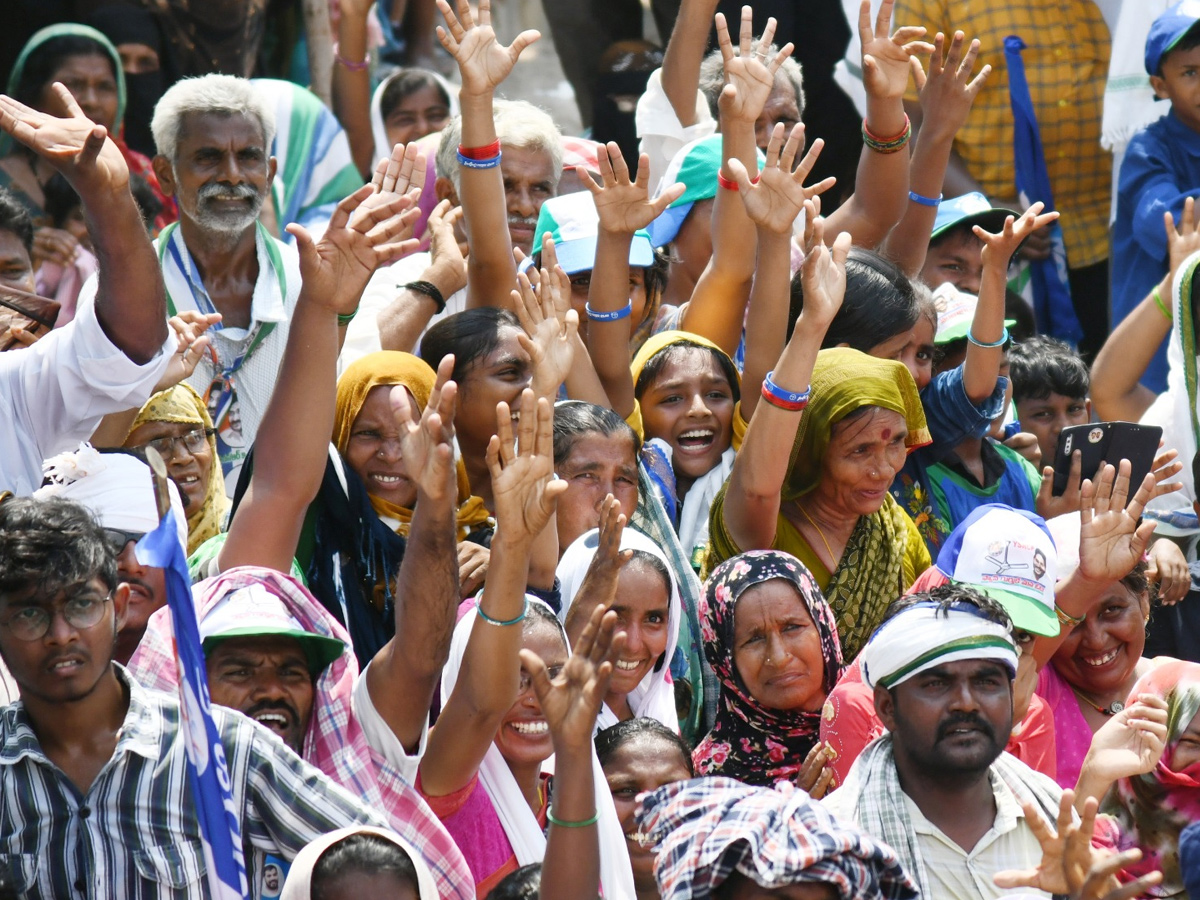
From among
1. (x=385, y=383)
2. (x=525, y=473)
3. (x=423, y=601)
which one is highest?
(x=385, y=383)

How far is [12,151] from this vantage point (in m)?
6.61

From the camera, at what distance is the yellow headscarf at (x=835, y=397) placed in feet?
15.6

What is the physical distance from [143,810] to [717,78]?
4205 millimetres

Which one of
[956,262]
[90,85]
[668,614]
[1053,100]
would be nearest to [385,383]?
[668,614]

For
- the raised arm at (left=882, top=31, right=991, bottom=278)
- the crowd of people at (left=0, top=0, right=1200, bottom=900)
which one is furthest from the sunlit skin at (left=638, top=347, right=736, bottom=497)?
the raised arm at (left=882, top=31, right=991, bottom=278)

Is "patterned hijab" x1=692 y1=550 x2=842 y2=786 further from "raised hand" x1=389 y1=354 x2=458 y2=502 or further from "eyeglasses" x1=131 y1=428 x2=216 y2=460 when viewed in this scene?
"eyeglasses" x1=131 y1=428 x2=216 y2=460

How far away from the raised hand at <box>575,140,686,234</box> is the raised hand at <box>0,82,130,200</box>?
1599mm

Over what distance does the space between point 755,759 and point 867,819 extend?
0.77m

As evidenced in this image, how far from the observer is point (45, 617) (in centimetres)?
316

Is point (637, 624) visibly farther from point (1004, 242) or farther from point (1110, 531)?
point (1004, 242)

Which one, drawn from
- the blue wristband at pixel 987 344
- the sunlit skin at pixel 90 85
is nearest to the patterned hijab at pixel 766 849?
the blue wristband at pixel 987 344

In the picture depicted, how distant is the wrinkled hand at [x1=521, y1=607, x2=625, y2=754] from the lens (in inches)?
121

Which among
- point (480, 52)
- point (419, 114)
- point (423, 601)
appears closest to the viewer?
point (423, 601)

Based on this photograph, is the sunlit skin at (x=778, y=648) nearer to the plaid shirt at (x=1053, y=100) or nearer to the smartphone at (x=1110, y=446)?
the smartphone at (x=1110, y=446)
